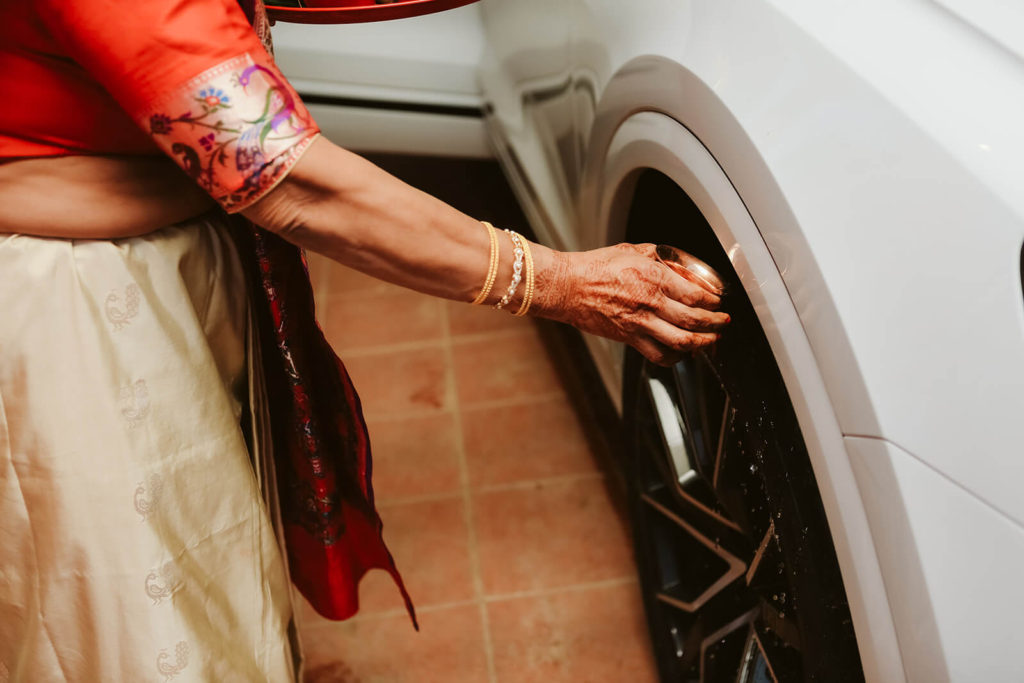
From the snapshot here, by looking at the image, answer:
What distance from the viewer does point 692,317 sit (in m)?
0.78

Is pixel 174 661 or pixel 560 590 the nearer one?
pixel 174 661

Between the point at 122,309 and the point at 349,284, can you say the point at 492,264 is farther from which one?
the point at 349,284

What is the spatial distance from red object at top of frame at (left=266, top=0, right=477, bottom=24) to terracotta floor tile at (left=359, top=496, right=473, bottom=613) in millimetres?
935

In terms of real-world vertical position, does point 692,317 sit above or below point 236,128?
below

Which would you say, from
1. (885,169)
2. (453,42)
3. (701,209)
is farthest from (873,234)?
(453,42)

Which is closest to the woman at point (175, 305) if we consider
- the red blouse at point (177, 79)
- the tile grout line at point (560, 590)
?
the red blouse at point (177, 79)

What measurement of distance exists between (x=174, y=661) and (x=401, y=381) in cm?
102

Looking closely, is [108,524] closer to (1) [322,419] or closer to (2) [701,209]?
(1) [322,419]

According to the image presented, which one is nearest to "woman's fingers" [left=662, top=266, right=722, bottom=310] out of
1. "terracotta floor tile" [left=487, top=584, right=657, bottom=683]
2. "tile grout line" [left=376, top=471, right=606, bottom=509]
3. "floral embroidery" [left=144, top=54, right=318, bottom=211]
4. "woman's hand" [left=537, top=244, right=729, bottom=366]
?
"woman's hand" [left=537, top=244, right=729, bottom=366]

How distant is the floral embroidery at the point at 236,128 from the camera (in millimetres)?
587

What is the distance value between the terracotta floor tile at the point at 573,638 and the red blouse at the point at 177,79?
93 centimetres

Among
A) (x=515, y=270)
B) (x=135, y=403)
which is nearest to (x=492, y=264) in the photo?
(x=515, y=270)

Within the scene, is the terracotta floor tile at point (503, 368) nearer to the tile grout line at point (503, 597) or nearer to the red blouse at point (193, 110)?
the tile grout line at point (503, 597)

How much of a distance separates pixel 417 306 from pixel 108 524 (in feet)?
4.26
